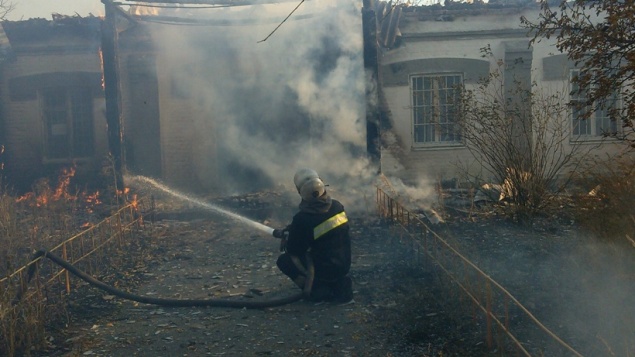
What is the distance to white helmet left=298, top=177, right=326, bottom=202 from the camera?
21.3 ft

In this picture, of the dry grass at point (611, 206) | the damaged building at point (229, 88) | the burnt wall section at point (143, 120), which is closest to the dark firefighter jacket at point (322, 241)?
the dry grass at point (611, 206)

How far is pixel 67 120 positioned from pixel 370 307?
13.7 meters

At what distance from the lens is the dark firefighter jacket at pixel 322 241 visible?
647cm

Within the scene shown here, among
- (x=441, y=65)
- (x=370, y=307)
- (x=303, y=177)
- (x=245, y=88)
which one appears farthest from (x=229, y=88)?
(x=370, y=307)

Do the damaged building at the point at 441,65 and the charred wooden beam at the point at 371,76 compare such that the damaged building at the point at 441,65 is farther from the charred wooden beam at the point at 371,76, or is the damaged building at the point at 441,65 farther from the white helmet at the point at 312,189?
the white helmet at the point at 312,189

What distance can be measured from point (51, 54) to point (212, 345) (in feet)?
46.2

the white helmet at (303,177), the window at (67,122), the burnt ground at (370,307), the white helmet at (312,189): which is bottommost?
the burnt ground at (370,307)

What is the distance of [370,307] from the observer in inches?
253

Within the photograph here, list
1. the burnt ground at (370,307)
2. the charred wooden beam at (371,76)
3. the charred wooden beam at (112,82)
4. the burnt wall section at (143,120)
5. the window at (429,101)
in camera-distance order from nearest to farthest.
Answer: the burnt ground at (370,307)
the charred wooden beam at (371,76)
the charred wooden beam at (112,82)
the window at (429,101)
the burnt wall section at (143,120)

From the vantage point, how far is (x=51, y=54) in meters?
17.0

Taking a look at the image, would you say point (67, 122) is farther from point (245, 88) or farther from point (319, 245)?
point (319, 245)

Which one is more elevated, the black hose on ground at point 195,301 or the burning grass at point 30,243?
the burning grass at point 30,243

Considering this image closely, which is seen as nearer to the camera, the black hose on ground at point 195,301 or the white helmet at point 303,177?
the black hose on ground at point 195,301

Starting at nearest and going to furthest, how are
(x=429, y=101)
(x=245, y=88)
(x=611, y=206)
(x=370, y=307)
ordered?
(x=370, y=307) → (x=611, y=206) → (x=429, y=101) → (x=245, y=88)
